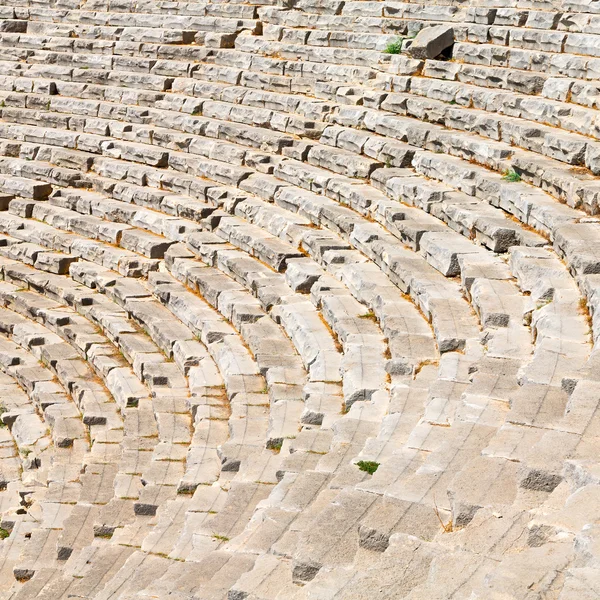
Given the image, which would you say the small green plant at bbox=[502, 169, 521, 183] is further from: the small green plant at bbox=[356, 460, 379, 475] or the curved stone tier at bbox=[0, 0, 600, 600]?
the small green plant at bbox=[356, 460, 379, 475]

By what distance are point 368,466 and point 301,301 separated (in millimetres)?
4574

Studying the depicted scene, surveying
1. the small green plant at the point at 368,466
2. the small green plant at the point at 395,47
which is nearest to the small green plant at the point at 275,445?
the small green plant at the point at 368,466

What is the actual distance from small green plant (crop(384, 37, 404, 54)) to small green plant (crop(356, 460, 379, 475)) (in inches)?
382

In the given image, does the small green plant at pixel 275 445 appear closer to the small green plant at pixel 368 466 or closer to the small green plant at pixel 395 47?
the small green plant at pixel 368 466

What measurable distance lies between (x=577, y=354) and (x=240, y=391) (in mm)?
3561

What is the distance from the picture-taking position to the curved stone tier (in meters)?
5.36

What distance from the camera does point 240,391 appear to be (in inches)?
376

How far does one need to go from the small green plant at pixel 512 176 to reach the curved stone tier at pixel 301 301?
22mm

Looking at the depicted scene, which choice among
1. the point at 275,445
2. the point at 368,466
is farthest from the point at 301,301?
the point at 368,466

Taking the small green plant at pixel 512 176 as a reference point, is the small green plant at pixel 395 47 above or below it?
above

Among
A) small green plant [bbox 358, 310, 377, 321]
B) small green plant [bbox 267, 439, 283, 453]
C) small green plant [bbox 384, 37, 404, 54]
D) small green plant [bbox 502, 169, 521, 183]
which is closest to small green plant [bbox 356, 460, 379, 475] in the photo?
small green plant [bbox 267, 439, 283, 453]

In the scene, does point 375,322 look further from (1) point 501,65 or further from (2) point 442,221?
(1) point 501,65

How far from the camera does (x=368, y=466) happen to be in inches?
255

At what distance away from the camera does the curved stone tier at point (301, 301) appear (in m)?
5.36
